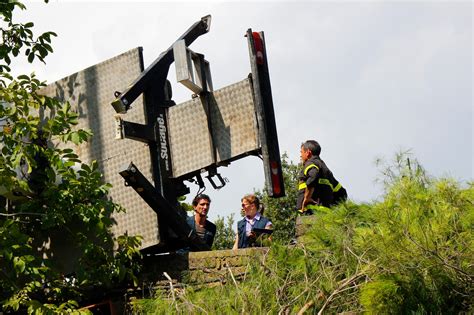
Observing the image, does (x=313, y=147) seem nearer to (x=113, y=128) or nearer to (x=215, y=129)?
(x=215, y=129)

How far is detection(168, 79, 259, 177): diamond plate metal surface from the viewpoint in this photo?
9992 mm

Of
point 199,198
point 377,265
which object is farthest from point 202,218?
point 377,265

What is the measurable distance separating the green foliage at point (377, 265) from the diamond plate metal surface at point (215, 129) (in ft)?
4.71

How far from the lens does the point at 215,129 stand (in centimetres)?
1019

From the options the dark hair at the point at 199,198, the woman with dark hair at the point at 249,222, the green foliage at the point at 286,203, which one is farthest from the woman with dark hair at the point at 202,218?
the green foliage at the point at 286,203

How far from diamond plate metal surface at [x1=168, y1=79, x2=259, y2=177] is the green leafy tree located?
2.67 feet

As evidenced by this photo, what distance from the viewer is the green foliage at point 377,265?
770 centimetres

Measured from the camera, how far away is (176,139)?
10.4 meters

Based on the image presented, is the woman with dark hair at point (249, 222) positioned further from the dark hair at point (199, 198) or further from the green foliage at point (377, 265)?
the green foliage at point (377, 265)

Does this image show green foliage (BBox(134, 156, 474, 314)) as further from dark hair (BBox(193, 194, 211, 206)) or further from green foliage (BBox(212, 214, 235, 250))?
green foliage (BBox(212, 214, 235, 250))

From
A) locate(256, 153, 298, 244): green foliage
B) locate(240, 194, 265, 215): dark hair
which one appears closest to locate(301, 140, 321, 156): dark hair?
locate(240, 194, 265, 215): dark hair

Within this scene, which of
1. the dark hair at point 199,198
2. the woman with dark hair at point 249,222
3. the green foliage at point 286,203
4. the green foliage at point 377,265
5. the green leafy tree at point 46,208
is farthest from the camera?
the green foliage at point 286,203

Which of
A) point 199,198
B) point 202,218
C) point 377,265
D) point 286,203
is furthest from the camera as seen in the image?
point 286,203

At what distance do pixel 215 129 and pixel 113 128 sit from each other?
107 centimetres
